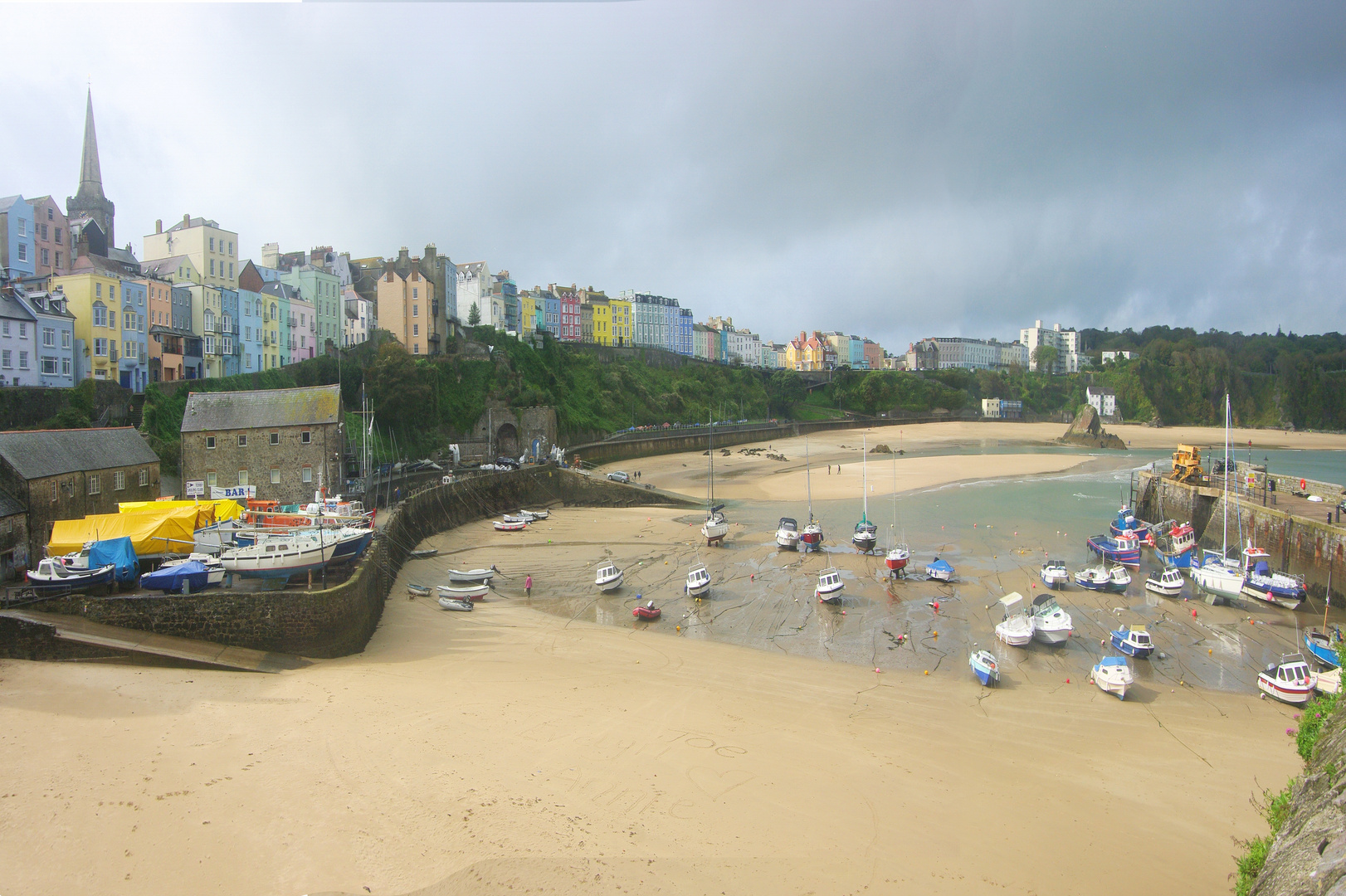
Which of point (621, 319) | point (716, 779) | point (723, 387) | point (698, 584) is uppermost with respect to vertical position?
point (621, 319)

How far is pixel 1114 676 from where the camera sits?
13.5 m

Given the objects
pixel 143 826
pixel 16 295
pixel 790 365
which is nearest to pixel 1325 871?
pixel 143 826

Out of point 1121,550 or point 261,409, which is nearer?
point 1121,550

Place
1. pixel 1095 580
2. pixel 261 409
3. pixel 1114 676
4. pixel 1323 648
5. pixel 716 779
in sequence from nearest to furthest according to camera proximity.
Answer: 1. pixel 716 779
2. pixel 1114 676
3. pixel 1323 648
4. pixel 1095 580
5. pixel 261 409

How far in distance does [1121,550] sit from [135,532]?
2908cm

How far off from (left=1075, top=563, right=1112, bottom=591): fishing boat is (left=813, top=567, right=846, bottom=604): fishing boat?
25.3 feet

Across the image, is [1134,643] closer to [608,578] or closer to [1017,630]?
[1017,630]

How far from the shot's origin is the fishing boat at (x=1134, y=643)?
50.6 feet

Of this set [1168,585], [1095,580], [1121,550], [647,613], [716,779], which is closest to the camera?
[716,779]

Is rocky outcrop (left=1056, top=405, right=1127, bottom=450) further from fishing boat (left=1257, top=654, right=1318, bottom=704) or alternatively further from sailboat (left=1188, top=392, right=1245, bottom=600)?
fishing boat (left=1257, top=654, right=1318, bottom=704)

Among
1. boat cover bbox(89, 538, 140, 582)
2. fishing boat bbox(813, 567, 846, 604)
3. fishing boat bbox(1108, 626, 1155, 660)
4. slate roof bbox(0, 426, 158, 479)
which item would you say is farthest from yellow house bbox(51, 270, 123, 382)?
fishing boat bbox(1108, 626, 1155, 660)

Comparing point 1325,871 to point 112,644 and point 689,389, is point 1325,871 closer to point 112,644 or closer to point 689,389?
point 112,644

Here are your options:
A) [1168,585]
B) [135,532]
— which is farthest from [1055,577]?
[135,532]

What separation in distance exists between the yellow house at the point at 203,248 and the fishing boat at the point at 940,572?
46.3m
